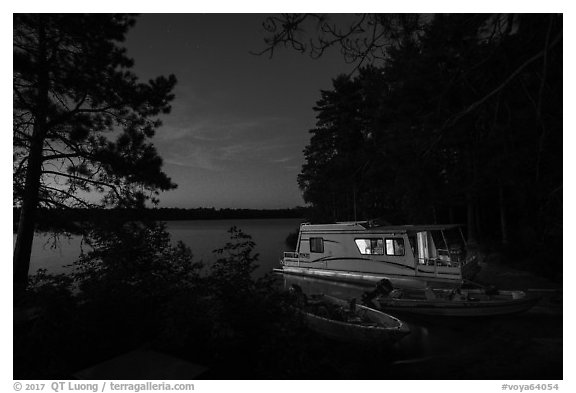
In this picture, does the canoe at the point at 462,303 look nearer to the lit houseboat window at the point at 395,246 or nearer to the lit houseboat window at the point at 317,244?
the lit houseboat window at the point at 395,246

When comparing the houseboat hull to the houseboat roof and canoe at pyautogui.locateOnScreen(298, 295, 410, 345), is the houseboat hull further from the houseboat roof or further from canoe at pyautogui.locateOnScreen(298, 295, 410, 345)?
canoe at pyautogui.locateOnScreen(298, 295, 410, 345)

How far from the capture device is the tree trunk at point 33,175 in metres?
6.41

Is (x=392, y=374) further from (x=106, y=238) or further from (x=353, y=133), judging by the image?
(x=353, y=133)

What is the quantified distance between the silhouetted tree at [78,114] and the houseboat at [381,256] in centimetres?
891

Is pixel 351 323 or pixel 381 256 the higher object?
pixel 381 256

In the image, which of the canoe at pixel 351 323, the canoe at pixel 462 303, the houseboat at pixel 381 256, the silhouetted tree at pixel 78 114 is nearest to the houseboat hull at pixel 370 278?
the houseboat at pixel 381 256

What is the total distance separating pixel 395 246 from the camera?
1385cm

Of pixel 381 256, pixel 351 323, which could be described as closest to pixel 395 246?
pixel 381 256

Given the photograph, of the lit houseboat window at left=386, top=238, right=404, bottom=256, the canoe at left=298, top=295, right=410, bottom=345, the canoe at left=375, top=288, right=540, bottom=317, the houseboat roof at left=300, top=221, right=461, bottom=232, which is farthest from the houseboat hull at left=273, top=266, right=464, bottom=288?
the canoe at left=298, top=295, right=410, bottom=345

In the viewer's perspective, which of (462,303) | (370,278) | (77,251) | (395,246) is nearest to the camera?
(462,303)

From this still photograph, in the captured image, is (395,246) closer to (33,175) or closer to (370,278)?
(370,278)

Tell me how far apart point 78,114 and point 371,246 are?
38.8 ft

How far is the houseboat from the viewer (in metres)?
Result: 12.9
